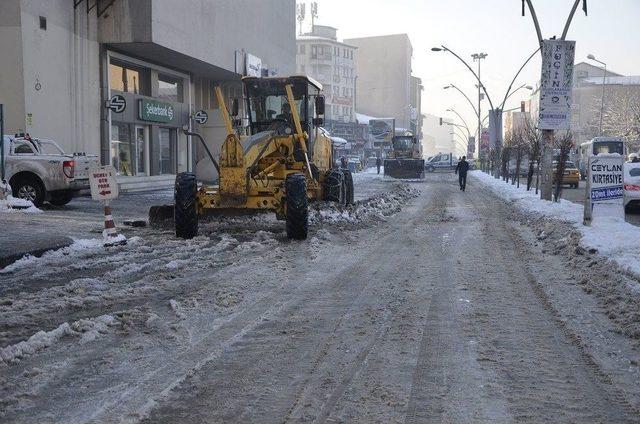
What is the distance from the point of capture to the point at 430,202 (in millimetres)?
24422

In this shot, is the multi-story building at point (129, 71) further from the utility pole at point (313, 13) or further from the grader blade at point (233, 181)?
the utility pole at point (313, 13)

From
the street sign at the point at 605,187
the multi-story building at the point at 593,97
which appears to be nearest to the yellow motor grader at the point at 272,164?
the street sign at the point at 605,187

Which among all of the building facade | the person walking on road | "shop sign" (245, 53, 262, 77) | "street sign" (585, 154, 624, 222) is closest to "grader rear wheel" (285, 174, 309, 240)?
"street sign" (585, 154, 624, 222)

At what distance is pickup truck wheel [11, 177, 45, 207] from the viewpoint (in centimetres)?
1780

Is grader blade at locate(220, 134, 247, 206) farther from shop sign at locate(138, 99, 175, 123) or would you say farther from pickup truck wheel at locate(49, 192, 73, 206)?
shop sign at locate(138, 99, 175, 123)

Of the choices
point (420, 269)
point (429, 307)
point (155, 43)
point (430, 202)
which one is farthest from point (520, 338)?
point (155, 43)

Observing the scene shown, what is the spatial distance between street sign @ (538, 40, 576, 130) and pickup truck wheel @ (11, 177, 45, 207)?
14.3 m

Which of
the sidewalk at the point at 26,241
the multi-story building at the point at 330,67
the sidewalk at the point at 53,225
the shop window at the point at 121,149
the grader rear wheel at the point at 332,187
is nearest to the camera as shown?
the sidewalk at the point at 26,241

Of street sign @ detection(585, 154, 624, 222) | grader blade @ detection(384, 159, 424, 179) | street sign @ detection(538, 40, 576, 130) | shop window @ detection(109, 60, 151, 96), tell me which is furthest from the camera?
grader blade @ detection(384, 159, 424, 179)

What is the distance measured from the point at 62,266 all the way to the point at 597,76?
113522mm

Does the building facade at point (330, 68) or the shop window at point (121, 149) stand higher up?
the building facade at point (330, 68)

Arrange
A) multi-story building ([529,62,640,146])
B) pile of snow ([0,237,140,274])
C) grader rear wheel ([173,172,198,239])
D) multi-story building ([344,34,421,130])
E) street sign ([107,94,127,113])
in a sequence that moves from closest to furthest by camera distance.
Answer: pile of snow ([0,237,140,274]), grader rear wheel ([173,172,198,239]), street sign ([107,94,127,113]), multi-story building ([529,62,640,146]), multi-story building ([344,34,421,130])

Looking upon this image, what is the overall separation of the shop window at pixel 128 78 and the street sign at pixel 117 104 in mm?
865

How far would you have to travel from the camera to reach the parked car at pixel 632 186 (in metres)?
19.4
